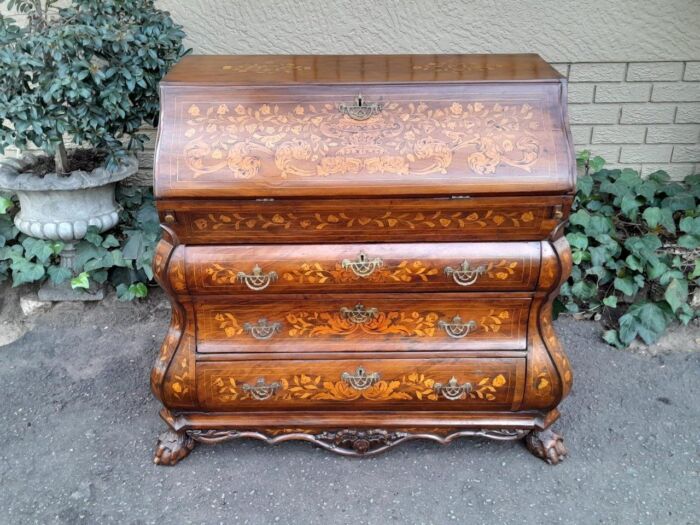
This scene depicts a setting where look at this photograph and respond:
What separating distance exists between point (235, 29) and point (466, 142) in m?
1.65

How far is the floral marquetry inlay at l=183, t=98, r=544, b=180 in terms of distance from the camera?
1958 millimetres

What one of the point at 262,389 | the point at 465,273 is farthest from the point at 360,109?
the point at 262,389

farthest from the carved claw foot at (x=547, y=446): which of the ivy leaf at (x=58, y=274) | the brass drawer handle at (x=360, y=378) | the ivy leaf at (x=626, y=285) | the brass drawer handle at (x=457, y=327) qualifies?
the ivy leaf at (x=58, y=274)

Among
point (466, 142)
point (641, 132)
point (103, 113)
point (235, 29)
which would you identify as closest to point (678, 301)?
point (641, 132)

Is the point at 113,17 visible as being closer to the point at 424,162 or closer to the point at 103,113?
the point at 103,113

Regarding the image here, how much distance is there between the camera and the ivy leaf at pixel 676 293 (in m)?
2.98

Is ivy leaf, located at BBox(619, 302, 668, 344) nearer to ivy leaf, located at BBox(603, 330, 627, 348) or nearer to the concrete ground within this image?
ivy leaf, located at BBox(603, 330, 627, 348)

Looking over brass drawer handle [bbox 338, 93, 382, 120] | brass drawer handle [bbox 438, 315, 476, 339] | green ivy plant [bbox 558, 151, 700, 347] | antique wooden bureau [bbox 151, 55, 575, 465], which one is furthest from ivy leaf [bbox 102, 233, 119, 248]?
green ivy plant [bbox 558, 151, 700, 347]

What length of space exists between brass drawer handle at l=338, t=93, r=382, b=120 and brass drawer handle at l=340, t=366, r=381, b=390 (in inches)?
34.1

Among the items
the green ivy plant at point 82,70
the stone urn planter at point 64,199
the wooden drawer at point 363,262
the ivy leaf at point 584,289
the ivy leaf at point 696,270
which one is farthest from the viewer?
the ivy leaf at point 584,289

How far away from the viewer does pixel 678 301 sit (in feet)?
9.78

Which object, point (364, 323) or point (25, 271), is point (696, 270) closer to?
point (364, 323)

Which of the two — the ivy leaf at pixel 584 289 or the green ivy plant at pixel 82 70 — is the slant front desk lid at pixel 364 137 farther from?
the ivy leaf at pixel 584 289

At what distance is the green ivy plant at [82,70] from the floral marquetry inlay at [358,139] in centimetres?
81
